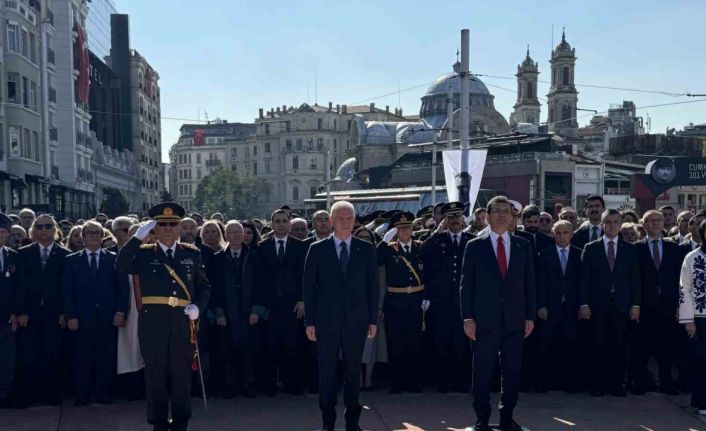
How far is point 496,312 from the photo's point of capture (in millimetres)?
5852

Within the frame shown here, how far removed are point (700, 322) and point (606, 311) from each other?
3.22 ft

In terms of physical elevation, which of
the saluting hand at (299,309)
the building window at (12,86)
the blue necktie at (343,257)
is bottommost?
the saluting hand at (299,309)

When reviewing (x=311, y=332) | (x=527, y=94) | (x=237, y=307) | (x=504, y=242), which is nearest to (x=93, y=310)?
(x=237, y=307)

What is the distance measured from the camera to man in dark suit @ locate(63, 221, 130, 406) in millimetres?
6832

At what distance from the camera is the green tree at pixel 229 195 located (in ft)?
311

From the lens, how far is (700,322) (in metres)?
6.42

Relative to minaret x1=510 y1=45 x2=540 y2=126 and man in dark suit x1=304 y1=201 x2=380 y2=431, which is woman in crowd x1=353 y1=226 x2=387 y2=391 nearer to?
man in dark suit x1=304 y1=201 x2=380 y2=431

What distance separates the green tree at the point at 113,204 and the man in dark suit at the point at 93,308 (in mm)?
41537

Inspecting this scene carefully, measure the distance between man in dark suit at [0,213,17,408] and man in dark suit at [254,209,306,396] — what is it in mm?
2569

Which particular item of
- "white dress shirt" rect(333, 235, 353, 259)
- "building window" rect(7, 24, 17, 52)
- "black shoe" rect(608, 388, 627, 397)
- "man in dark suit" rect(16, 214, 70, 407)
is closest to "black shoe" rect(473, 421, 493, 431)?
"white dress shirt" rect(333, 235, 353, 259)

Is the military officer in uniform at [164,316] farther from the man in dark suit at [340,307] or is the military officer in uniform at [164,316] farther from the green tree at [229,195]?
the green tree at [229,195]

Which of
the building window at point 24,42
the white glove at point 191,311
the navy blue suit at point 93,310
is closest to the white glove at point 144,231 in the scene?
the white glove at point 191,311

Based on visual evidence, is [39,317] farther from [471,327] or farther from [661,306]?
[661,306]

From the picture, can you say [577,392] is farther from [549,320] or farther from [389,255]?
[389,255]
